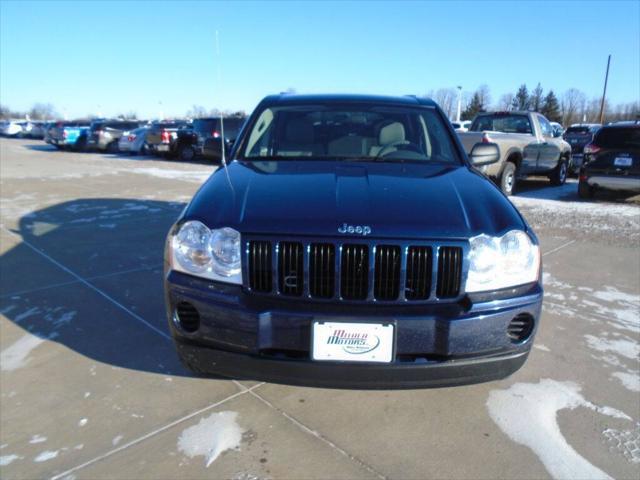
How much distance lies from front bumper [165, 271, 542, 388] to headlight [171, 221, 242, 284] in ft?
0.18

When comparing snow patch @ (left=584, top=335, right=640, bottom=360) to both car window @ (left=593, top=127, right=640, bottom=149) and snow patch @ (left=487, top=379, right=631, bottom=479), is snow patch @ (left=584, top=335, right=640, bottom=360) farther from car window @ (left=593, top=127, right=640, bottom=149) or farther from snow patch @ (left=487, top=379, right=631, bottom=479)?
car window @ (left=593, top=127, right=640, bottom=149)

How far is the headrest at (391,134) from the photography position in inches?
132

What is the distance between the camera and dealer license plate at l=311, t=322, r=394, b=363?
6.37 feet

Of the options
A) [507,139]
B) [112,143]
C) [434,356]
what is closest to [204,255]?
[434,356]

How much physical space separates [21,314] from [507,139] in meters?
8.47

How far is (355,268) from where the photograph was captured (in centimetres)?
200

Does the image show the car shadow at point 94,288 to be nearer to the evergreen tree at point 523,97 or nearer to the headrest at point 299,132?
the headrest at point 299,132

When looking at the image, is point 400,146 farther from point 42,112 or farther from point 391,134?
point 42,112

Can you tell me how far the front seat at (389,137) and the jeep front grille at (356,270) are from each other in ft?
4.61

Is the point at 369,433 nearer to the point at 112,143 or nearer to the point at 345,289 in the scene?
the point at 345,289

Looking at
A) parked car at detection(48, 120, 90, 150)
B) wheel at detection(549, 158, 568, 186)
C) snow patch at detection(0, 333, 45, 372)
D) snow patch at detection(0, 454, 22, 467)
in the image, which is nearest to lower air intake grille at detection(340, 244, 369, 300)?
snow patch at detection(0, 454, 22, 467)

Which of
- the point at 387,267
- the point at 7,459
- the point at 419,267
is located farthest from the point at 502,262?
the point at 7,459

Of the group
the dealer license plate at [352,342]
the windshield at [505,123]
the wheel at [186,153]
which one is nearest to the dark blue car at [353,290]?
the dealer license plate at [352,342]

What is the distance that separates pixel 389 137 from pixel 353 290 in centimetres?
172
